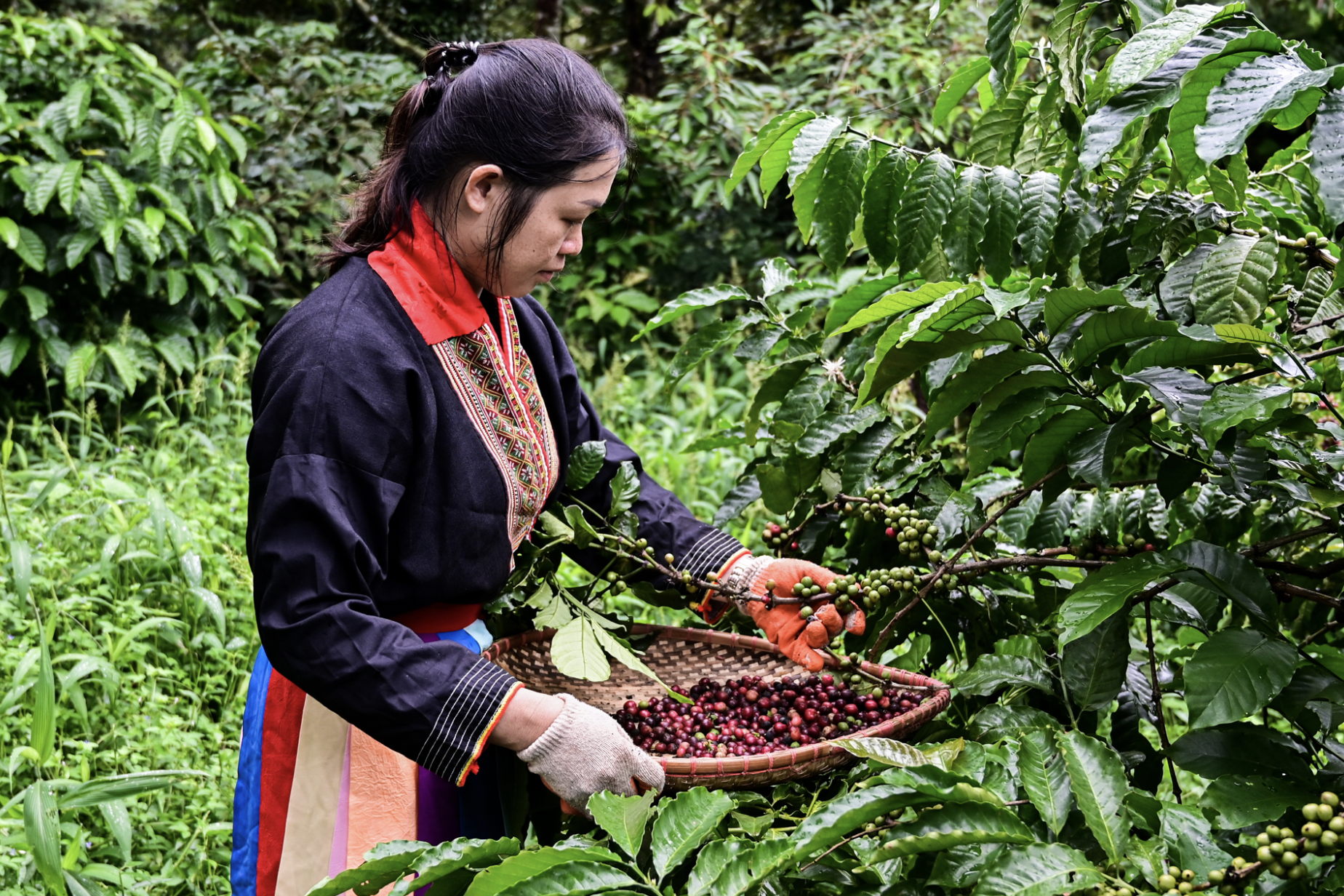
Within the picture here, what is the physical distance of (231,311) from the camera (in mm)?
4523

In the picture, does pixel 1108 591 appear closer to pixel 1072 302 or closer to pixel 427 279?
pixel 1072 302

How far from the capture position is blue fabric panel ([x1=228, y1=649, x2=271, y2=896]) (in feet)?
5.26

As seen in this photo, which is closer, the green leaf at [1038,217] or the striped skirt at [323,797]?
the green leaf at [1038,217]

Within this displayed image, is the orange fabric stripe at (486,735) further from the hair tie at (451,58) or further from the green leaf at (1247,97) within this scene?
the green leaf at (1247,97)

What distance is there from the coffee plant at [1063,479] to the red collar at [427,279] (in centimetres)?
34

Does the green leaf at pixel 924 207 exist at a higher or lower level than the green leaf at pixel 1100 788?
higher

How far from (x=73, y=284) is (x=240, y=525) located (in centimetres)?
133

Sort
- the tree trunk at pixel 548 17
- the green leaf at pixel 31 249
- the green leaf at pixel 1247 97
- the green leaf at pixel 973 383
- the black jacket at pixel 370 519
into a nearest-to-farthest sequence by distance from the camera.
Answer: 1. the green leaf at pixel 1247 97
2. the green leaf at pixel 973 383
3. the black jacket at pixel 370 519
4. the green leaf at pixel 31 249
5. the tree trunk at pixel 548 17

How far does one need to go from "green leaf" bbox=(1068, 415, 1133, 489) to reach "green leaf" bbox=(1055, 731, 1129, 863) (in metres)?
0.27

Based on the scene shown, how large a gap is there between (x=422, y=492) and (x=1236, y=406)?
918mm

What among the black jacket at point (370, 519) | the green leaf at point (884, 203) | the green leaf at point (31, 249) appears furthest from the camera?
the green leaf at point (31, 249)

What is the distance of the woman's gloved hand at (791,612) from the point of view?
165 cm

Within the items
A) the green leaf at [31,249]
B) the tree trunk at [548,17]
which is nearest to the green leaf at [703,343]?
the green leaf at [31,249]

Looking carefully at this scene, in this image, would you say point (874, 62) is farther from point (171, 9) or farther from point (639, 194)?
point (171, 9)
